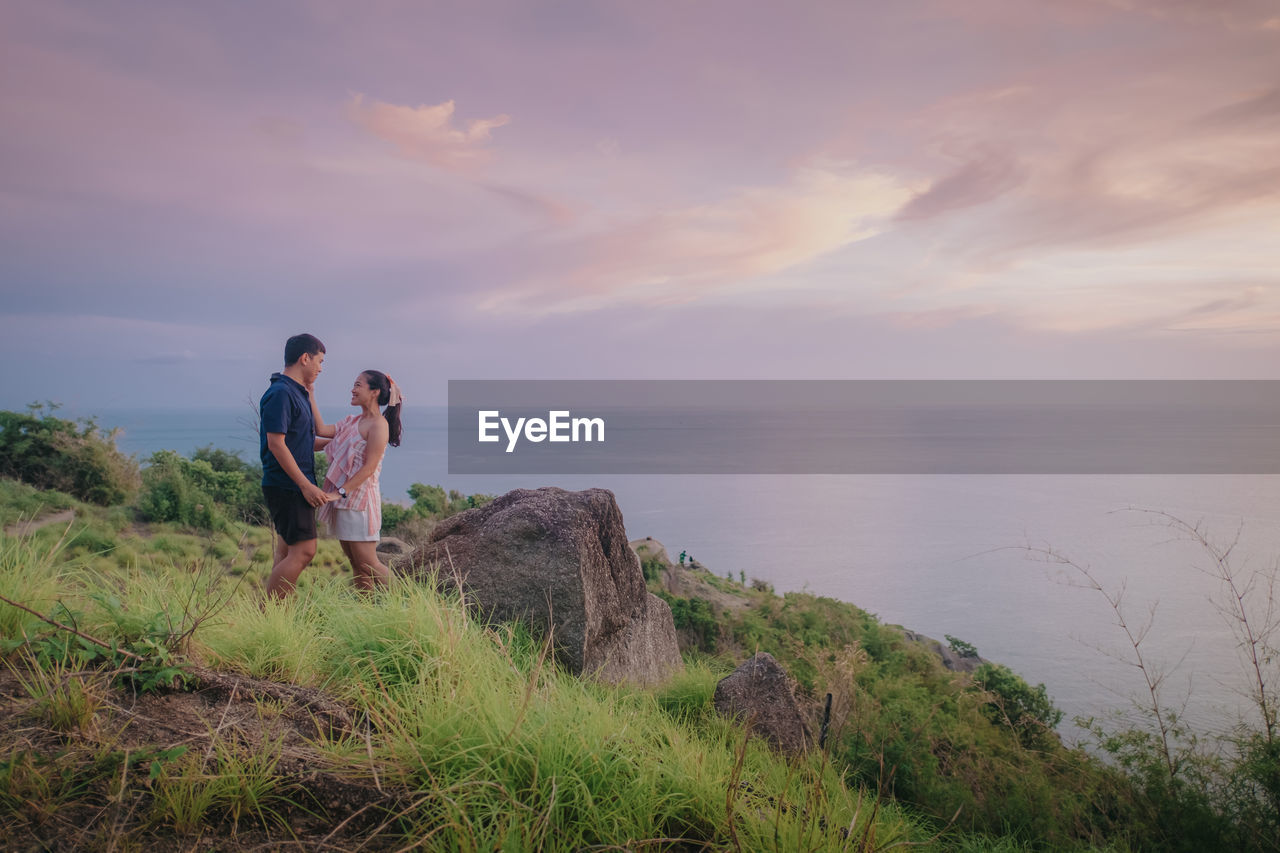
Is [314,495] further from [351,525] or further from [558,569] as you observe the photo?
[558,569]

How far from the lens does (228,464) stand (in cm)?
2123

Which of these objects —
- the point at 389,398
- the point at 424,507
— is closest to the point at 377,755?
the point at 389,398

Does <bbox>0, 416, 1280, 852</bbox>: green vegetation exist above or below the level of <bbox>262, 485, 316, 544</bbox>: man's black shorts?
below

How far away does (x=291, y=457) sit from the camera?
5.95 metres

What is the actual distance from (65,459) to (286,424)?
14123mm

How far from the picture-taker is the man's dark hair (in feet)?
20.2

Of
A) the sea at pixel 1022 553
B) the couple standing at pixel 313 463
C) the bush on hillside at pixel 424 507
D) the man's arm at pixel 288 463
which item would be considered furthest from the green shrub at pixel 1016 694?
the bush on hillside at pixel 424 507

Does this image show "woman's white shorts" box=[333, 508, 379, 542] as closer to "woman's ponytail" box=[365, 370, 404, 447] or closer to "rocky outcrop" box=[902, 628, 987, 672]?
"woman's ponytail" box=[365, 370, 404, 447]

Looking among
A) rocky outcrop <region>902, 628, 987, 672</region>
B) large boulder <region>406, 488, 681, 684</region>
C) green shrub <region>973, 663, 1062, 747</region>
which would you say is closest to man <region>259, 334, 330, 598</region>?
large boulder <region>406, 488, 681, 684</region>

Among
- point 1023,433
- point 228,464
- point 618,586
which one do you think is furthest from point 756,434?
point 618,586

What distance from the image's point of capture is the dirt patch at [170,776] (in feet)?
8.43

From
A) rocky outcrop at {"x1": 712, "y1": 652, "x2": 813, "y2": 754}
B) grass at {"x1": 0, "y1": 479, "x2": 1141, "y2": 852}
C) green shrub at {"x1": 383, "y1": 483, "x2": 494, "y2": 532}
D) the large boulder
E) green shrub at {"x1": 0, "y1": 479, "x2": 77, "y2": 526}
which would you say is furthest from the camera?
green shrub at {"x1": 383, "y1": 483, "x2": 494, "y2": 532}

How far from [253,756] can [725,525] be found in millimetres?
31481

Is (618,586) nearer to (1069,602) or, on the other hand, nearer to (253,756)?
(253,756)
